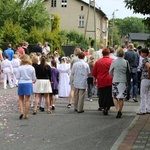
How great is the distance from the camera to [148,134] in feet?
33.2

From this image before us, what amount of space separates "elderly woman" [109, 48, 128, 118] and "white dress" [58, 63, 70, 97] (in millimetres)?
5255

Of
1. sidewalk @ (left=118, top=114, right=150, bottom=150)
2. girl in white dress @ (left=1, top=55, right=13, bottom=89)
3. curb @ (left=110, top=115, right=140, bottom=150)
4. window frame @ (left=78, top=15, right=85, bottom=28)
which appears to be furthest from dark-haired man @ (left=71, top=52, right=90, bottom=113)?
window frame @ (left=78, top=15, right=85, bottom=28)

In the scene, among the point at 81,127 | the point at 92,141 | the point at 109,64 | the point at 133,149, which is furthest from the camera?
the point at 109,64

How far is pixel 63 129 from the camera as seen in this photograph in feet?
36.7

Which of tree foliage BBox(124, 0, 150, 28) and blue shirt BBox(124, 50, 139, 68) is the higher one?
tree foliage BBox(124, 0, 150, 28)

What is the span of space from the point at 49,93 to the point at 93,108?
1681 mm

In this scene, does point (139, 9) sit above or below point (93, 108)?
above

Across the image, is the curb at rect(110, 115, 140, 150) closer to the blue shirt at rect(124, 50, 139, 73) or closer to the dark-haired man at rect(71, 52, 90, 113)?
the dark-haired man at rect(71, 52, 90, 113)

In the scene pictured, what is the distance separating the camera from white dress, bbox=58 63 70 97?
18625 millimetres

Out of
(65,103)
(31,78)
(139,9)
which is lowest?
(65,103)

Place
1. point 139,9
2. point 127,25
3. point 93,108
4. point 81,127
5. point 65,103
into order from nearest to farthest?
1. point 139,9
2. point 81,127
3. point 93,108
4. point 65,103
5. point 127,25

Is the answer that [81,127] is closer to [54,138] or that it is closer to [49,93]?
[54,138]

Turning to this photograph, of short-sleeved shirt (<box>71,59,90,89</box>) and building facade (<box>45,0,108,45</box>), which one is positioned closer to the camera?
short-sleeved shirt (<box>71,59,90,89</box>)

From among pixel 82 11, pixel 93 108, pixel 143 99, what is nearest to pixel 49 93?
pixel 93 108
